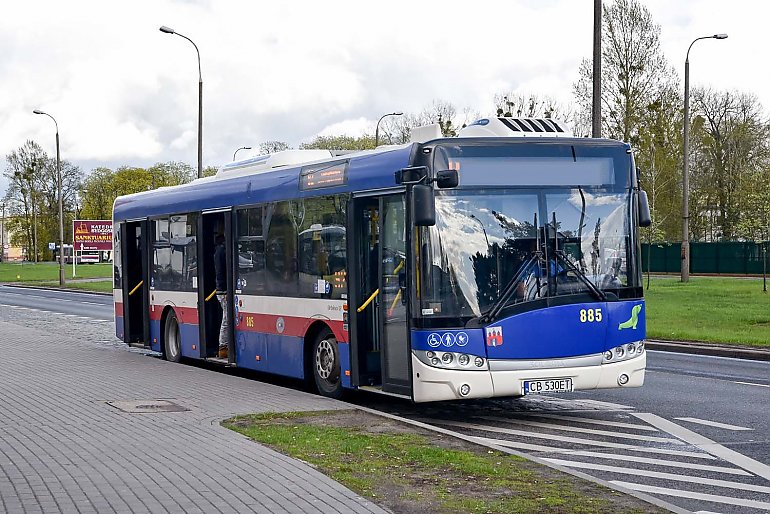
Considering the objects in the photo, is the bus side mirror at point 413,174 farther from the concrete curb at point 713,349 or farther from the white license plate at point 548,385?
the concrete curb at point 713,349

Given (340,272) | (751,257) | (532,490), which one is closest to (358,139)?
(751,257)

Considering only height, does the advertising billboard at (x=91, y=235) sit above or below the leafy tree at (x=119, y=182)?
Result: below

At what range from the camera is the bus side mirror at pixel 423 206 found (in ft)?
38.8

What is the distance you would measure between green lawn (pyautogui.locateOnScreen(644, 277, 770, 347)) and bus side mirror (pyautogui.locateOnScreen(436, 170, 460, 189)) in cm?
1237

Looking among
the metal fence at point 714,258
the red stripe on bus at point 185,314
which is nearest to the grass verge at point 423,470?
the red stripe on bus at point 185,314

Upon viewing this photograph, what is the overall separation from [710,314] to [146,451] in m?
24.1

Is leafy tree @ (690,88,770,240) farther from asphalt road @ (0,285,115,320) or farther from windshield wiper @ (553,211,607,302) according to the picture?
windshield wiper @ (553,211,607,302)

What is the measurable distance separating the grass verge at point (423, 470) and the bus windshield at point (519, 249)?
4.96 ft

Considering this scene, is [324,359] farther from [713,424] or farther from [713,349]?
[713,349]

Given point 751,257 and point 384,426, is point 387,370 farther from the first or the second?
point 751,257

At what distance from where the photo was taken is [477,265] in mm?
12281

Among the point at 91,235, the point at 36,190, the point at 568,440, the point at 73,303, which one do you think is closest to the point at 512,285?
the point at 568,440

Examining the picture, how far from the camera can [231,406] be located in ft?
44.0

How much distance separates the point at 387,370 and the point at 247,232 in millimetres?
4414
